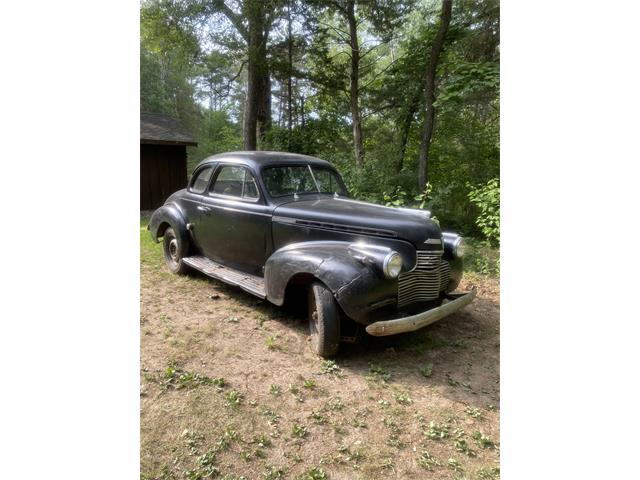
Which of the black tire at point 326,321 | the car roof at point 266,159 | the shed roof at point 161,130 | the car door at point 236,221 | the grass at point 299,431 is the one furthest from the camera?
the car roof at point 266,159

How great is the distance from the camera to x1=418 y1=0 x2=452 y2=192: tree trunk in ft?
7.27

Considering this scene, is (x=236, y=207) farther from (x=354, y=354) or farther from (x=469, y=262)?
(x=469, y=262)

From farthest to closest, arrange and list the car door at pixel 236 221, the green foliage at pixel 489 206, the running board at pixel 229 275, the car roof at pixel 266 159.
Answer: the car roof at pixel 266 159
the car door at pixel 236 221
the running board at pixel 229 275
the green foliage at pixel 489 206

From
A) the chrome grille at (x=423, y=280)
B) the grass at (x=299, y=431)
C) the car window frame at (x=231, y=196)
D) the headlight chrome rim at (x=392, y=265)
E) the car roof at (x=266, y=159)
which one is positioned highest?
the car roof at (x=266, y=159)

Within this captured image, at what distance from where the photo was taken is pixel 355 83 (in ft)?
9.70

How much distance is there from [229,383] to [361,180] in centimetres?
254

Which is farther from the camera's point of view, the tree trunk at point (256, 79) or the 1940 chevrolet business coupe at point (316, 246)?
the tree trunk at point (256, 79)

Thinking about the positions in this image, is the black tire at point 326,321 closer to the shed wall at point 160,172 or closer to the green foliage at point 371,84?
the green foliage at point 371,84

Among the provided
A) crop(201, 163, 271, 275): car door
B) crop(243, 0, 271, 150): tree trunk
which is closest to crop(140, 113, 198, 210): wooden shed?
crop(201, 163, 271, 275): car door

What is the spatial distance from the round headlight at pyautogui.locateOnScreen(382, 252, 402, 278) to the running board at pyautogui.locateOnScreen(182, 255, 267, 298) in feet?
3.36

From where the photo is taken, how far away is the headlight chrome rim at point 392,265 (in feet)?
7.19

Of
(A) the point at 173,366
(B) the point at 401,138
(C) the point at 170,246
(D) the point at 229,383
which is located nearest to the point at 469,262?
(B) the point at 401,138

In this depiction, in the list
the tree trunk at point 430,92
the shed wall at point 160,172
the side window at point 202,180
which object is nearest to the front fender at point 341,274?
the tree trunk at point 430,92

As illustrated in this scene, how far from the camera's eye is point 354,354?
2490mm
